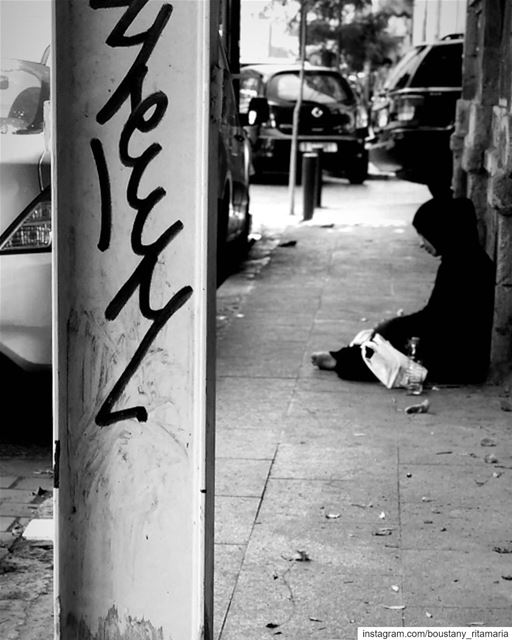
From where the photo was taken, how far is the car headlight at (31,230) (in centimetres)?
533

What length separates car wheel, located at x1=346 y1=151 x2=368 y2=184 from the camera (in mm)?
20562

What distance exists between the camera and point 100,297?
290cm

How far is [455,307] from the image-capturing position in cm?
706

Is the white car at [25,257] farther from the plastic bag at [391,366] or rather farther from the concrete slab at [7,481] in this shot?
the plastic bag at [391,366]

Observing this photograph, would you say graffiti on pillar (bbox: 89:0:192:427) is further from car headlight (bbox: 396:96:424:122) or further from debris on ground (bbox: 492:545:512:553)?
car headlight (bbox: 396:96:424:122)

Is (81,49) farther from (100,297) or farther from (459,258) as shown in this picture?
(459,258)

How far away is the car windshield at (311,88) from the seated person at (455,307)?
13285mm

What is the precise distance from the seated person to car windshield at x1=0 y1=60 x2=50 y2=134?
2378 millimetres

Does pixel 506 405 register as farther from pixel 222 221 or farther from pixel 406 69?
pixel 406 69

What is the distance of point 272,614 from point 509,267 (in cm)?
350

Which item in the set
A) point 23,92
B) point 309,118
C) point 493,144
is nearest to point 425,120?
point 309,118

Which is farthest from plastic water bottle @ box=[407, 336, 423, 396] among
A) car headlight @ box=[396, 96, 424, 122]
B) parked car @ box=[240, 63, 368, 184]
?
parked car @ box=[240, 63, 368, 184]

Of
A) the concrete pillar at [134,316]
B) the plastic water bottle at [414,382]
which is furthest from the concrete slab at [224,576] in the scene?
the plastic water bottle at [414,382]

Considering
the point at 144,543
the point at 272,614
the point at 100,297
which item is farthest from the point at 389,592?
the point at 100,297
